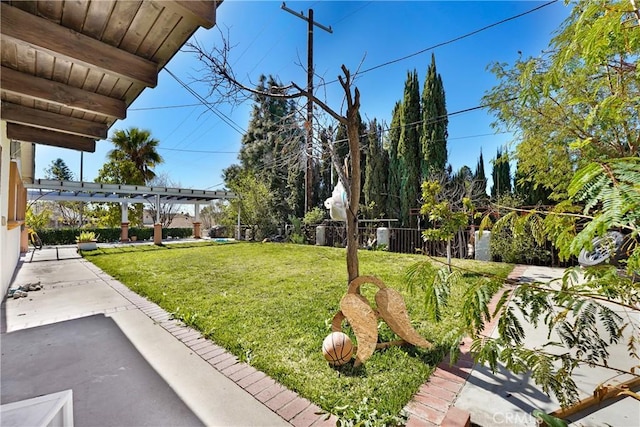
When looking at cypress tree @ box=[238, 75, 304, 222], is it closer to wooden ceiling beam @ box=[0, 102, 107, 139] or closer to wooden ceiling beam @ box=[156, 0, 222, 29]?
wooden ceiling beam @ box=[0, 102, 107, 139]

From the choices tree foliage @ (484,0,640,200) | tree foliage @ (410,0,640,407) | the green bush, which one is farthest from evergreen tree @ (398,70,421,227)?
tree foliage @ (410,0,640,407)

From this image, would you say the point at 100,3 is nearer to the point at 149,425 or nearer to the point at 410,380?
the point at 149,425

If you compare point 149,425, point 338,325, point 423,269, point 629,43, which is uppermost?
point 629,43

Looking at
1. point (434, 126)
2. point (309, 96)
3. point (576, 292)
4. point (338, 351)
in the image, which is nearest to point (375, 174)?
point (434, 126)

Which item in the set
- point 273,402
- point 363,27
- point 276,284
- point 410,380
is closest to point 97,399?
point 273,402

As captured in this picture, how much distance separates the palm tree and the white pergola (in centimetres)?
259

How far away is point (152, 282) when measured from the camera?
6.11 meters

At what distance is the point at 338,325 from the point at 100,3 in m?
3.33

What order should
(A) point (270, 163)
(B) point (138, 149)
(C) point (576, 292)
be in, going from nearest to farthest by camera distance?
(C) point (576, 292)
(A) point (270, 163)
(B) point (138, 149)

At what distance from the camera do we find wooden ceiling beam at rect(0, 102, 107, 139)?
3146 millimetres

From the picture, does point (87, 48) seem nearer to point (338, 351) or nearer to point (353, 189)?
point (353, 189)

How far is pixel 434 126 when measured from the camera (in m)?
12.6

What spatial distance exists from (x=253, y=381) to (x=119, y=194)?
1773cm

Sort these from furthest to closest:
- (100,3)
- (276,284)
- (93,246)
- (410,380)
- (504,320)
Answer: (93,246) → (276,284) → (410,380) → (100,3) → (504,320)
